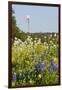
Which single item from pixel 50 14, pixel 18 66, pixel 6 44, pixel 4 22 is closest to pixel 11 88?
pixel 18 66

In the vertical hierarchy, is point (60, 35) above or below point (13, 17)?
below

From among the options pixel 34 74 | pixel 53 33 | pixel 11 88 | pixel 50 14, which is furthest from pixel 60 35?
pixel 11 88

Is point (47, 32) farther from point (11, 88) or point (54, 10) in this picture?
point (11, 88)

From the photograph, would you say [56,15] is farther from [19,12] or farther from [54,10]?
[19,12]

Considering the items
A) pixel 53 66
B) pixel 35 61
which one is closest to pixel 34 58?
pixel 35 61

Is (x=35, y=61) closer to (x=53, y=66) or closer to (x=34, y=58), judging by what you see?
(x=34, y=58)

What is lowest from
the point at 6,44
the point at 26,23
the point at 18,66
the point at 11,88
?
the point at 11,88
